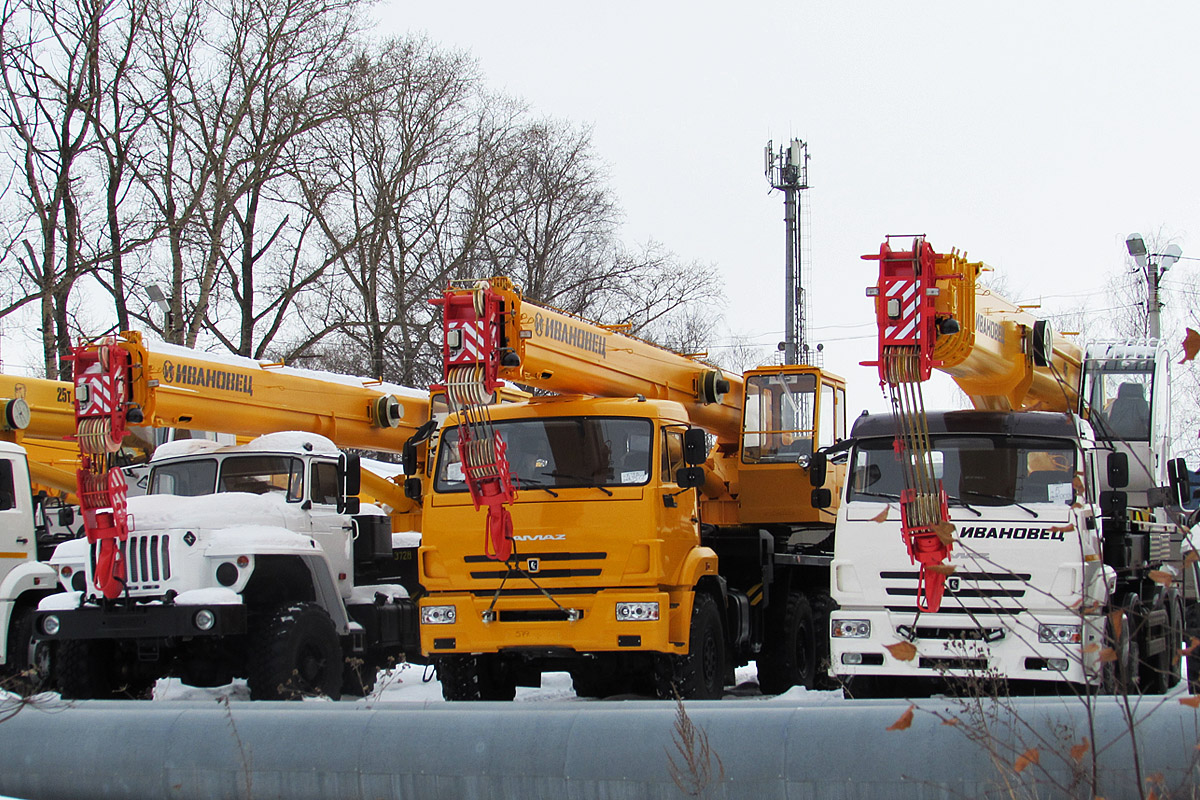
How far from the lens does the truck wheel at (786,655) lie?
13.5m

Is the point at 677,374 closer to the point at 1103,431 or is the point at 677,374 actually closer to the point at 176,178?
the point at 1103,431

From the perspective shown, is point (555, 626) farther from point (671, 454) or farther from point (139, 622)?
point (139, 622)

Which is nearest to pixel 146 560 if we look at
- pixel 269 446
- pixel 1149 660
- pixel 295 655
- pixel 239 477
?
pixel 295 655

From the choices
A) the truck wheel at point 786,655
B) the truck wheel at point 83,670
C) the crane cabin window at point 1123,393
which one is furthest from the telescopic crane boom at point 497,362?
the crane cabin window at point 1123,393

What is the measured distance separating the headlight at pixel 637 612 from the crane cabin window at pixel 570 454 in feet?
3.42

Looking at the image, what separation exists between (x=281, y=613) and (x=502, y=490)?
2.24 metres

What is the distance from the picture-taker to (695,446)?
11078 mm

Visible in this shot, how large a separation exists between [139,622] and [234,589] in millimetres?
816

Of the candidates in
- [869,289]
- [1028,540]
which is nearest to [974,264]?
[869,289]

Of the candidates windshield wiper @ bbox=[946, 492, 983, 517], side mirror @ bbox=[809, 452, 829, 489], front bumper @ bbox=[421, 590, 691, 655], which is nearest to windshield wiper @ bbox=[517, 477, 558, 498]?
front bumper @ bbox=[421, 590, 691, 655]

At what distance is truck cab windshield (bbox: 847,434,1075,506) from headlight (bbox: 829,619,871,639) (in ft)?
3.47

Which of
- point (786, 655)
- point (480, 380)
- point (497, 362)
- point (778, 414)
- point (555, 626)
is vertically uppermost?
point (497, 362)

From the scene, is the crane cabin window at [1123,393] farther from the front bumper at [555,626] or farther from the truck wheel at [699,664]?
the front bumper at [555,626]

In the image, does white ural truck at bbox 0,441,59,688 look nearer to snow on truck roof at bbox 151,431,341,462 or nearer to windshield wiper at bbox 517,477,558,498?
snow on truck roof at bbox 151,431,341,462
